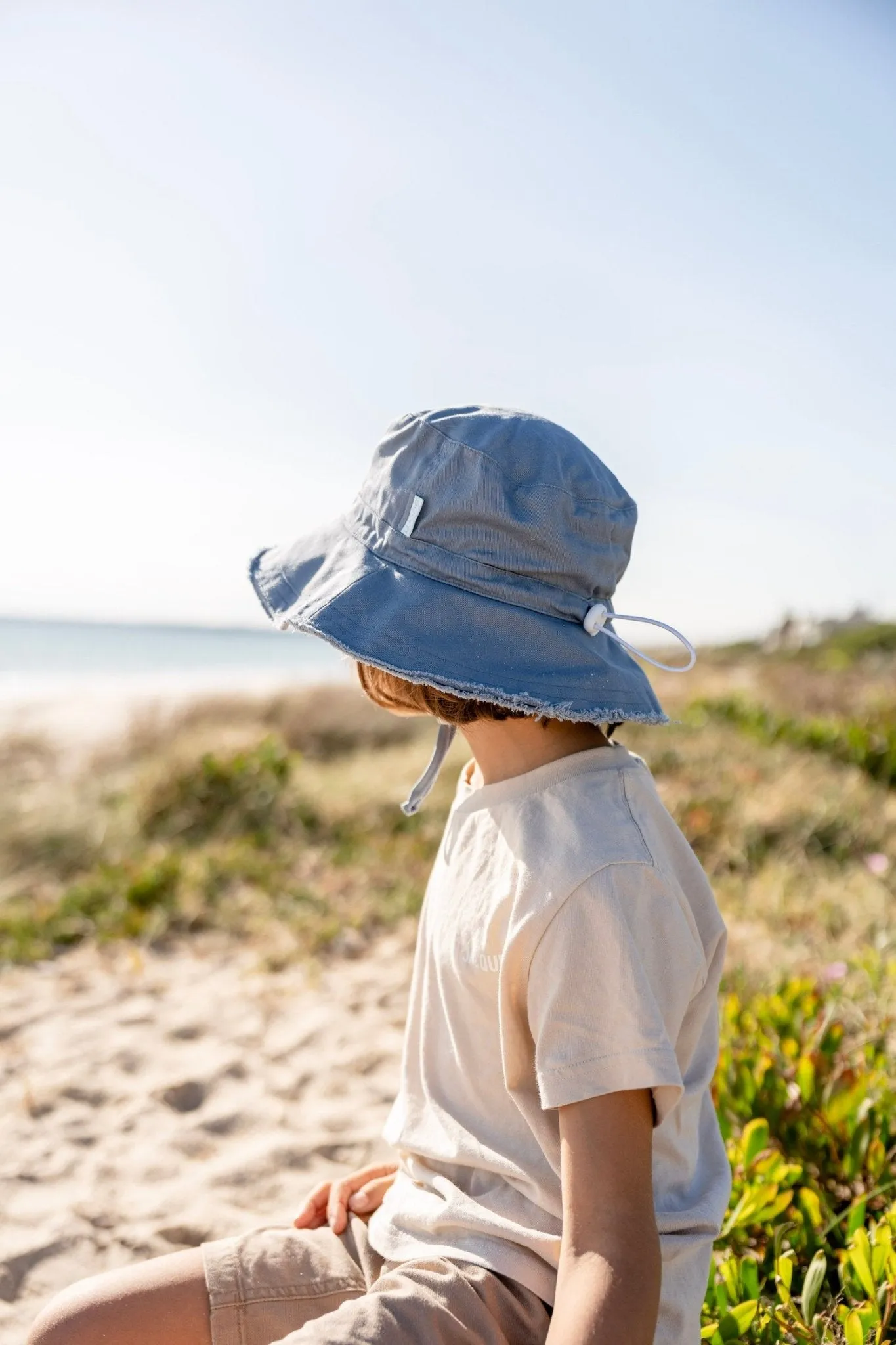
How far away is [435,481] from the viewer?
139cm

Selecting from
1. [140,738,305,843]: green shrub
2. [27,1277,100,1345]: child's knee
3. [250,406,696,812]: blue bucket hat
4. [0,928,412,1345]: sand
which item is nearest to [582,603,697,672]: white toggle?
[250,406,696,812]: blue bucket hat

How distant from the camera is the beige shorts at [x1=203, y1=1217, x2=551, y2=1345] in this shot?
4.03 ft

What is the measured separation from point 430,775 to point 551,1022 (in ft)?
2.33

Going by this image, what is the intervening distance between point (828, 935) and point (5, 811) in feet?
15.2

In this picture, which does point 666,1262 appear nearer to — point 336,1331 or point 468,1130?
point 468,1130

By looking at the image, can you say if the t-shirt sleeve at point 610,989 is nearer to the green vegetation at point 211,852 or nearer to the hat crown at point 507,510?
the hat crown at point 507,510

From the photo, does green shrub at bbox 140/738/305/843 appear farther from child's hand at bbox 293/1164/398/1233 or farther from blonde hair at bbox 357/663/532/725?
blonde hair at bbox 357/663/532/725

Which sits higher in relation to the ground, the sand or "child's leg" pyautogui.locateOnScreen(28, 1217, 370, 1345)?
"child's leg" pyautogui.locateOnScreen(28, 1217, 370, 1345)

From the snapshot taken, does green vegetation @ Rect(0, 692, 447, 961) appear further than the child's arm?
Yes

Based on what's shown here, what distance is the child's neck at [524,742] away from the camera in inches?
57.4

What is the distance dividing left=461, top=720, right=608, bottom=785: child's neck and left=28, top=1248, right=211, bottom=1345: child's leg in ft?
2.88

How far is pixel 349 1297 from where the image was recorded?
1.47 meters

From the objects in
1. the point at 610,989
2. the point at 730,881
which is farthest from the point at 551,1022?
the point at 730,881

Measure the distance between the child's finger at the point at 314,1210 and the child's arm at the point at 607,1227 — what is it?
2.19ft
